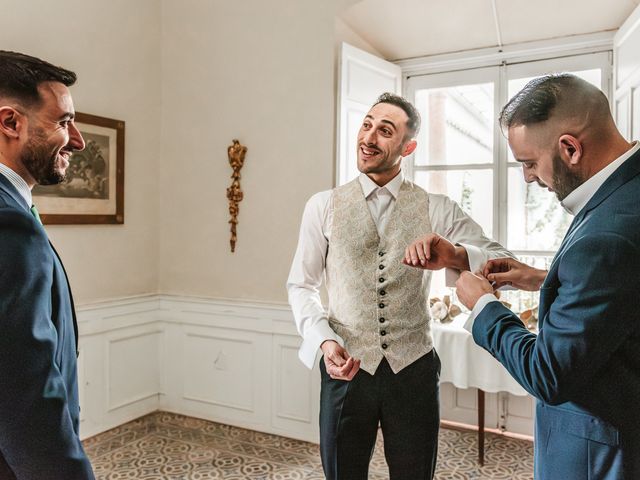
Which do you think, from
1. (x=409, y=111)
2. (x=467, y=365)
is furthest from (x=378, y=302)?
(x=467, y=365)

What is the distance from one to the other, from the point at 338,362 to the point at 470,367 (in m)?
1.75

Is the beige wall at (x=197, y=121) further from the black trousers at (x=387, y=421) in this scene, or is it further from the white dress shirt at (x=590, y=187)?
the white dress shirt at (x=590, y=187)

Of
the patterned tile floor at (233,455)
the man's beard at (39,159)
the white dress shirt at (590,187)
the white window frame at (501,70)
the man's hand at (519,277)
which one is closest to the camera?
the white dress shirt at (590,187)

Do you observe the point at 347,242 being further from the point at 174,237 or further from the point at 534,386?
the point at 174,237

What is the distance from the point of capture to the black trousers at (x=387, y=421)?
6.36ft

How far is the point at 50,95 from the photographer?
1359 millimetres

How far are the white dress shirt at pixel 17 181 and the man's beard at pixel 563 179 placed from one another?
122 cm

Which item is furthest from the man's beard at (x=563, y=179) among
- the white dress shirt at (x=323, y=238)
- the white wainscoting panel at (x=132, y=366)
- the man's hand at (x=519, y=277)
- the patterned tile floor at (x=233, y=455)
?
the white wainscoting panel at (x=132, y=366)

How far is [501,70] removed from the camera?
12.7ft

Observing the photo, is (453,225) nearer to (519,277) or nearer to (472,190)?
(519,277)

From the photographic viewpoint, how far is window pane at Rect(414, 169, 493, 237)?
13.0 ft

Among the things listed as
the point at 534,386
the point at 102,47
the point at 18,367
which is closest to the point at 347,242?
the point at 534,386

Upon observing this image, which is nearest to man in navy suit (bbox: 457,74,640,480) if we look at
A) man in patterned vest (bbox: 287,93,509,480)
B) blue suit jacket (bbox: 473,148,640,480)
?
blue suit jacket (bbox: 473,148,640,480)

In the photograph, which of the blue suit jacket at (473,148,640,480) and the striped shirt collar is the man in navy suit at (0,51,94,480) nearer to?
the blue suit jacket at (473,148,640,480)
